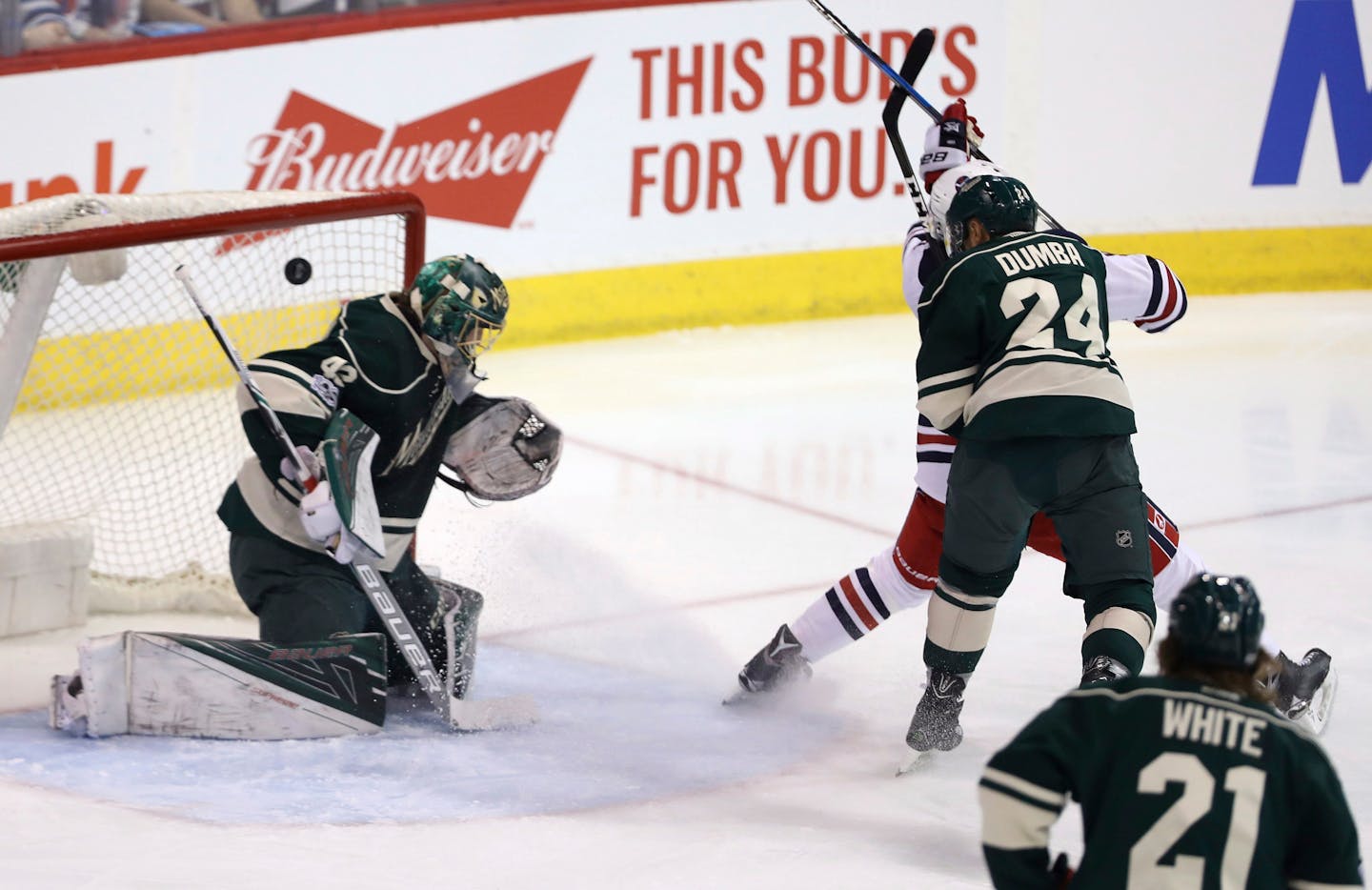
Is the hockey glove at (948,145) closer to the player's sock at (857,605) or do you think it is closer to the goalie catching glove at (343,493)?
the player's sock at (857,605)

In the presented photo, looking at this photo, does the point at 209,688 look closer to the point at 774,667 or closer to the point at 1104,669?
the point at 774,667

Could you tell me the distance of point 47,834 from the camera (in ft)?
8.79

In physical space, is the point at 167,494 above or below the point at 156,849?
above

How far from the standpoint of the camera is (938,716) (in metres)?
3.00

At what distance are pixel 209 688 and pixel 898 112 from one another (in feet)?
5.31

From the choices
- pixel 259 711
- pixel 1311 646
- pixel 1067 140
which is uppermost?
pixel 1067 140

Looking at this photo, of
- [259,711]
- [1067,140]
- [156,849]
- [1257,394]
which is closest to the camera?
[156,849]

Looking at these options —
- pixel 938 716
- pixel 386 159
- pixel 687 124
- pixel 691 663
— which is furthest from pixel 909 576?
pixel 687 124

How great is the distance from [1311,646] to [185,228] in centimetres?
235

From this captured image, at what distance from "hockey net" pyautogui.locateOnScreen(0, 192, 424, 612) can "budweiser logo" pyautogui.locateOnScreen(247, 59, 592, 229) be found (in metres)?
0.50

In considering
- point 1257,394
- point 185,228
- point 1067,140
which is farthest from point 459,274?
point 1067,140

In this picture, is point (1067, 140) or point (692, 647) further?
point (1067, 140)

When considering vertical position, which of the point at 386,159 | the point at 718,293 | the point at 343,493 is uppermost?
the point at 386,159

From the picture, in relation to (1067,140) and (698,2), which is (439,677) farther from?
(1067,140)
